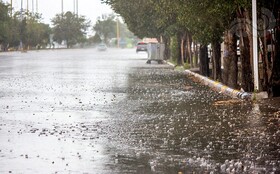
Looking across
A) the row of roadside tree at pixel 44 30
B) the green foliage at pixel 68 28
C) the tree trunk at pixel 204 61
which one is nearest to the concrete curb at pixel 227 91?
the tree trunk at pixel 204 61

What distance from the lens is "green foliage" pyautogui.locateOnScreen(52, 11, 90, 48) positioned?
497ft

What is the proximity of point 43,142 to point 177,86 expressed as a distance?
48.0ft

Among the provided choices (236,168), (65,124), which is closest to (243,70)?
(65,124)

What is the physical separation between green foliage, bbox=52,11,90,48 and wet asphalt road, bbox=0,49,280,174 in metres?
132

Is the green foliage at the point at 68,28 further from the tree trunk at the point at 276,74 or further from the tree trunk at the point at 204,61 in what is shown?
the tree trunk at the point at 276,74

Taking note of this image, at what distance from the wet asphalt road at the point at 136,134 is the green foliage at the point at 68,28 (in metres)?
132

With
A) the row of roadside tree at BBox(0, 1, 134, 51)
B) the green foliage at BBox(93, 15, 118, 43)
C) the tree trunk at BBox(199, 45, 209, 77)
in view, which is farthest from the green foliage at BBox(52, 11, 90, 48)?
the tree trunk at BBox(199, 45, 209, 77)

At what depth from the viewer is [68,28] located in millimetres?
151000

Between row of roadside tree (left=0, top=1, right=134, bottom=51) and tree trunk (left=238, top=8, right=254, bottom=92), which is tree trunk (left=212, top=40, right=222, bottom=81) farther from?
row of roadside tree (left=0, top=1, right=134, bottom=51)

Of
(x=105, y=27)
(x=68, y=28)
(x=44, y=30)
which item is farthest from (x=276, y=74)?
(x=105, y=27)

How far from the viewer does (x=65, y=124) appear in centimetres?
1327

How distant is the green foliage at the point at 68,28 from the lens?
152m

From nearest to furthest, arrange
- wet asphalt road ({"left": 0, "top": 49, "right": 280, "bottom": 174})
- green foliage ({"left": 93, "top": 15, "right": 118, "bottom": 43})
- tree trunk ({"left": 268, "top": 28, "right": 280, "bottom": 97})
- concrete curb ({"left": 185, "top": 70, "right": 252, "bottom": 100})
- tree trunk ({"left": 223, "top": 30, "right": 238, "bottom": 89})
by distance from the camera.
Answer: wet asphalt road ({"left": 0, "top": 49, "right": 280, "bottom": 174}) < tree trunk ({"left": 268, "top": 28, "right": 280, "bottom": 97}) < concrete curb ({"left": 185, "top": 70, "right": 252, "bottom": 100}) < tree trunk ({"left": 223, "top": 30, "right": 238, "bottom": 89}) < green foliage ({"left": 93, "top": 15, "right": 118, "bottom": 43})

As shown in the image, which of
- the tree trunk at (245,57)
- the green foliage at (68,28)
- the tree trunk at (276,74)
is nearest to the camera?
the tree trunk at (276,74)
